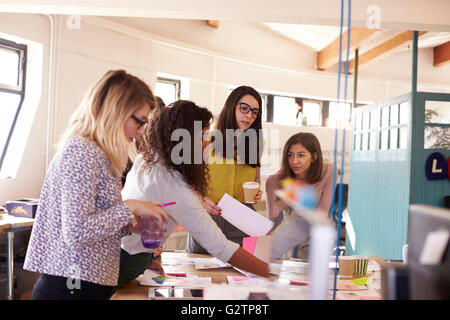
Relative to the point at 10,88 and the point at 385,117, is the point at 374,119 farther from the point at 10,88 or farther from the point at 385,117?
the point at 10,88

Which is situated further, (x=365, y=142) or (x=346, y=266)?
(x=365, y=142)

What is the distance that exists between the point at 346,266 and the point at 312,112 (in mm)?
2787

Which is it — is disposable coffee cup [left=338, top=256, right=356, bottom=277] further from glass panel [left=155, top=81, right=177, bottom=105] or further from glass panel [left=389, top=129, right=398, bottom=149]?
glass panel [left=155, top=81, right=177, bottom=105]

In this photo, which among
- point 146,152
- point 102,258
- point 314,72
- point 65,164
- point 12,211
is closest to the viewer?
point 65,164

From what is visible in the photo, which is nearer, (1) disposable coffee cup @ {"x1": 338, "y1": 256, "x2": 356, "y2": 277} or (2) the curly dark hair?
(2) the curly dark hair

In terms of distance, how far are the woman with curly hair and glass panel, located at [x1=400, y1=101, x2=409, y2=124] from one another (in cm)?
318

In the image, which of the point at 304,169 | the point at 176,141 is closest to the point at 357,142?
the point at 304,169

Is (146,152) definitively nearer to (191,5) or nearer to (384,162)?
(191,5)

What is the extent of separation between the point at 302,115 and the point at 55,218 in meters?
3.69

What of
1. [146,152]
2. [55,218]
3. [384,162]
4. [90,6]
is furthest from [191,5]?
[384,162]

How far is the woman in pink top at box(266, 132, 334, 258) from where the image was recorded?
1635 millimetres

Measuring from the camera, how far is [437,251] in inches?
29.3

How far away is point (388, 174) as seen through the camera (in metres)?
4.54

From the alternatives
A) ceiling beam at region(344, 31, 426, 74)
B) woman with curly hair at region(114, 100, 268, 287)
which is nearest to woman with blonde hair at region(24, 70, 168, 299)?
woman with curly hair at region(114, 100, 268, 287)
